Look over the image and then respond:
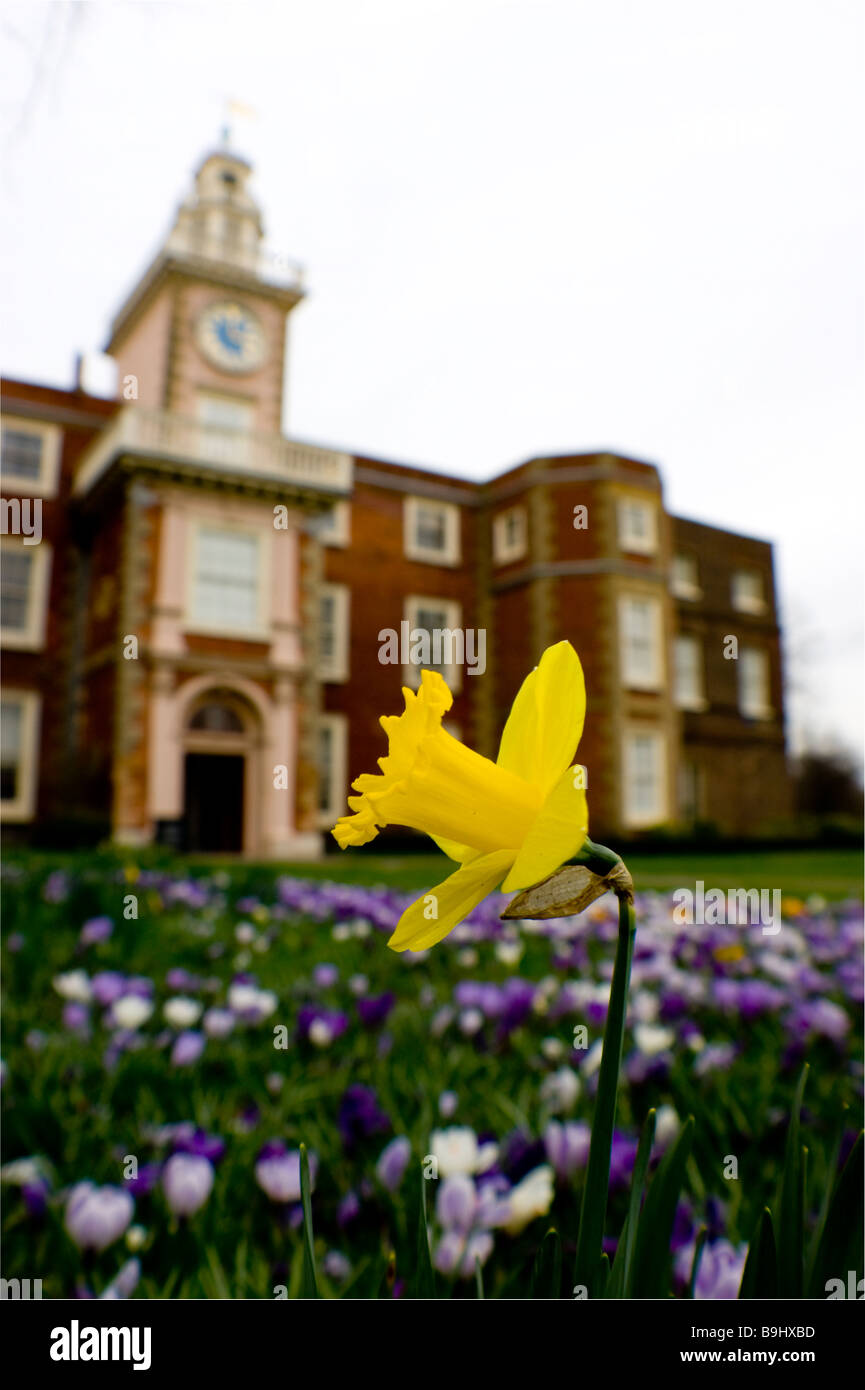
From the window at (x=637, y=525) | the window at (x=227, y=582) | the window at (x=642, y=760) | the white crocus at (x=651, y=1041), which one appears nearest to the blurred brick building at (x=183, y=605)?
the window at (x=227, y=582)

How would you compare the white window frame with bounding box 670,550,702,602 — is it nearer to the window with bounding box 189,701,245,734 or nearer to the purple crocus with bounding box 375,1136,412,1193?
the purple crocus with bounding box 375,1136,412,1193

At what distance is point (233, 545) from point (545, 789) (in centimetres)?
819

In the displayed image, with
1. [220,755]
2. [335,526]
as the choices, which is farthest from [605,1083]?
[335,526]

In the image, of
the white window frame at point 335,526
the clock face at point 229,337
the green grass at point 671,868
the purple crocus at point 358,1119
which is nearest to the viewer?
the purple crocus at point 358,1119

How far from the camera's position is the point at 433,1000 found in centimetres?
143

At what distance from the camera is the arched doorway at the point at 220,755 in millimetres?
7805

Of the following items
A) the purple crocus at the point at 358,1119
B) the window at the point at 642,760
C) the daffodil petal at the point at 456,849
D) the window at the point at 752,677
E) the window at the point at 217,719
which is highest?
the window at the point at 217,719

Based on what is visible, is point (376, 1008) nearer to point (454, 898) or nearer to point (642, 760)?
point (642, 760)

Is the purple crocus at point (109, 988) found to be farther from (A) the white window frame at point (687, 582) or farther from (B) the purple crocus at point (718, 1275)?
(B) the purple crocus at point (718, 1275)

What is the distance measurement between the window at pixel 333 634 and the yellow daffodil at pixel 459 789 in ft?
28.2

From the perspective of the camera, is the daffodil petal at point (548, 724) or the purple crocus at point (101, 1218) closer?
the daffodil petal at point (548, 724)

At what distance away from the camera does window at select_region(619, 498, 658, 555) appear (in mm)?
937
